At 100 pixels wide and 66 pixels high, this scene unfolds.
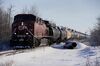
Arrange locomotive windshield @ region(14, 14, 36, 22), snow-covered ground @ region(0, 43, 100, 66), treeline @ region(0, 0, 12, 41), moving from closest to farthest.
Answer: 1. snow-covered ground @ region(0, 43, 100, 66)
2. locomotive windshield @ region(14, 14, 36, 22)
3. treeline @ region(0, 0, 12, 41)

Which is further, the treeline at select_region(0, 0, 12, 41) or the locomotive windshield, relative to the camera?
the treeline at select_region(0, 0, 12, 41)

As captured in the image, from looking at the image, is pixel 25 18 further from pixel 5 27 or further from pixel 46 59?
pixel 5 27

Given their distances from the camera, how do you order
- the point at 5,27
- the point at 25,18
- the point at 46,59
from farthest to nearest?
1. the point at 5,27
2. the point at 25,18
3. the point at 46,59

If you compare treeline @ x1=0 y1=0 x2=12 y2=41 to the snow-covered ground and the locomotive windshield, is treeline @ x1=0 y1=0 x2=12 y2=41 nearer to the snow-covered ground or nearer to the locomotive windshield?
the locomotive windshield

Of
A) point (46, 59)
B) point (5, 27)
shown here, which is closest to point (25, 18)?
point (46, 59)

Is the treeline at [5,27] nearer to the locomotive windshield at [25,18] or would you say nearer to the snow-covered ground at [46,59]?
the locomotive windshield at [25,18]

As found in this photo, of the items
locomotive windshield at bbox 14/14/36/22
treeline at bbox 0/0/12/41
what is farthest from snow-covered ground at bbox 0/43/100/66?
treeline at bbox 0/0/12/41

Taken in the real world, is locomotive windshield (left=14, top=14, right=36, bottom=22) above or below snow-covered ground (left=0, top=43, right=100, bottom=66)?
above

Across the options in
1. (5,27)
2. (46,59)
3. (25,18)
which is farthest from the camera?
(5,27)

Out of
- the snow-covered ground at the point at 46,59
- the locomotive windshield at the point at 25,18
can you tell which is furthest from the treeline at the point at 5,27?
the snow-covered ground at the point at 46,59

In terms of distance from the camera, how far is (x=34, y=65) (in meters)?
13.3

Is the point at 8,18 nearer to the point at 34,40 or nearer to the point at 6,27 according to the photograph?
the point at 6,27

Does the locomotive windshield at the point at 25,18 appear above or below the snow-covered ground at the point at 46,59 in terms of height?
above

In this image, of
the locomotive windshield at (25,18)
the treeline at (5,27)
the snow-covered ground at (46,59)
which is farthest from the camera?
the treeline at (5,27)
